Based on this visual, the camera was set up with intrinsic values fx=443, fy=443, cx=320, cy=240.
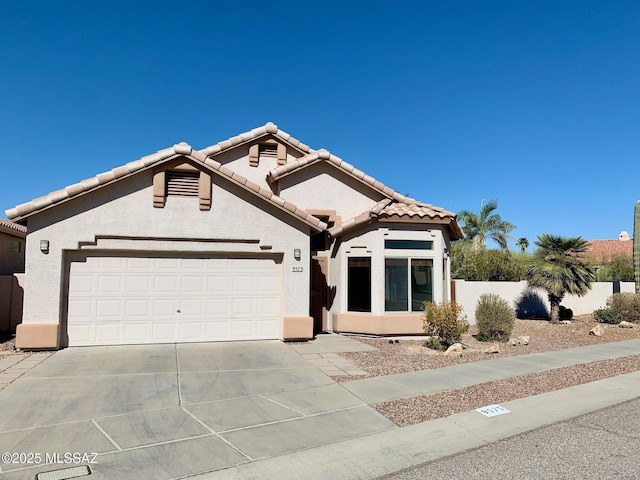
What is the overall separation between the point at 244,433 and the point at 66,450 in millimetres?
2043

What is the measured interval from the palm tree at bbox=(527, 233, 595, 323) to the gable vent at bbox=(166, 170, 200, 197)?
13.5 meters

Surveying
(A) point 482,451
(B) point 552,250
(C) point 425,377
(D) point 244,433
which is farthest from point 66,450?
(B) point 552,250

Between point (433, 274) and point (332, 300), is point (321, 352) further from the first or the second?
point (433, 274)

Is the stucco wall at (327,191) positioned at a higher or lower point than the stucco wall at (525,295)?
higher

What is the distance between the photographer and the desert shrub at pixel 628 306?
701 inches

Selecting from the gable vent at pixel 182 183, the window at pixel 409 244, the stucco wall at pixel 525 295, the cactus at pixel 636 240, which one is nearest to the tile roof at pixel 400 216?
the window at pixel 409 244

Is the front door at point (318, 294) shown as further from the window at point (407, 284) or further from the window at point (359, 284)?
the window at point (407, 284)

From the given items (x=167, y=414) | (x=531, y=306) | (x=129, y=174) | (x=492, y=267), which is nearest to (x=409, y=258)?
(x=129, y=174)

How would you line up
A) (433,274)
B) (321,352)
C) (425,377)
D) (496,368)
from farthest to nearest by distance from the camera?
(433,274) < (321,352) < (496,368) < (425,377)

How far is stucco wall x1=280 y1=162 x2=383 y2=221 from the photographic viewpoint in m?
14.9

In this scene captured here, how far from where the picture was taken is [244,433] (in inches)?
225

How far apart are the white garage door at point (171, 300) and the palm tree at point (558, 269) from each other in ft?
36.4

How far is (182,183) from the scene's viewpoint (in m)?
11.8

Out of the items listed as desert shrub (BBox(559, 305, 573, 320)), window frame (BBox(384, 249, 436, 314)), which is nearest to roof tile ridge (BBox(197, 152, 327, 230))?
window frame (BBox(384, 249, 436, 314))
